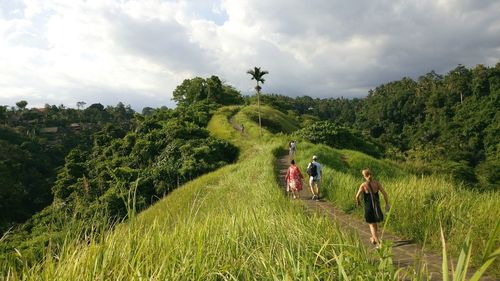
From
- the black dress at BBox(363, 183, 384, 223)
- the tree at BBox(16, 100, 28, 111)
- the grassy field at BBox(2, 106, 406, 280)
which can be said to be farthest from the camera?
the tree at BBox(16, 100, 28, 111)

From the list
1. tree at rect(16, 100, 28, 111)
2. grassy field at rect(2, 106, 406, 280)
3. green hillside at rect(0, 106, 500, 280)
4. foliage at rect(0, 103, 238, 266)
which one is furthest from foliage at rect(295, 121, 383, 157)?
tree at rect(16, 100, 28, 111)

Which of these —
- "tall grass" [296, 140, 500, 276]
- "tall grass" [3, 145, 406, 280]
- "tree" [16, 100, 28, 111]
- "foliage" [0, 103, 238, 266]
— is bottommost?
"foliage" [0, 103, 238, 266]

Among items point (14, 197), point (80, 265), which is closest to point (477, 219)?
point (80, 265)

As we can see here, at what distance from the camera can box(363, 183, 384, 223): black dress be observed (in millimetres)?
7875

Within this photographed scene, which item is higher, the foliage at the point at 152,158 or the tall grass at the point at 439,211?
the tall grass at the point at 439,211

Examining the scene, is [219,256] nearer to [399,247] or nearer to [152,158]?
[399,247]

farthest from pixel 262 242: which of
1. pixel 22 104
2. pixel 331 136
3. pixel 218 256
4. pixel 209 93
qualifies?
pixel 22 104

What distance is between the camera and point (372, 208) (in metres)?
7.91

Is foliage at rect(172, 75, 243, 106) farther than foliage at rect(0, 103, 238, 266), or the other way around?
foliage at rect(172, 75, 243, 106)

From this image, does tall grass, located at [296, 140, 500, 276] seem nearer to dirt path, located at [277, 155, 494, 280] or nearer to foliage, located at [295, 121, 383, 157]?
dirt path, located at [277, 155, 494, 280]

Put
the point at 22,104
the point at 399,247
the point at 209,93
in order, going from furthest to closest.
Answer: the point at 22,104 < the point at 209,93 < the point at 399,247

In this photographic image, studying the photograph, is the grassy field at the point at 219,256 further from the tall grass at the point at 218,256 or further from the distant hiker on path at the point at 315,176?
the distant hiker on path at the point at 315,176

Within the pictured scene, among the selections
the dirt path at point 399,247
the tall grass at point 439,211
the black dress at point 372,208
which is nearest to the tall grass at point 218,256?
the dirt path at point 399,247

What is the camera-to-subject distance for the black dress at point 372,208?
788cm
